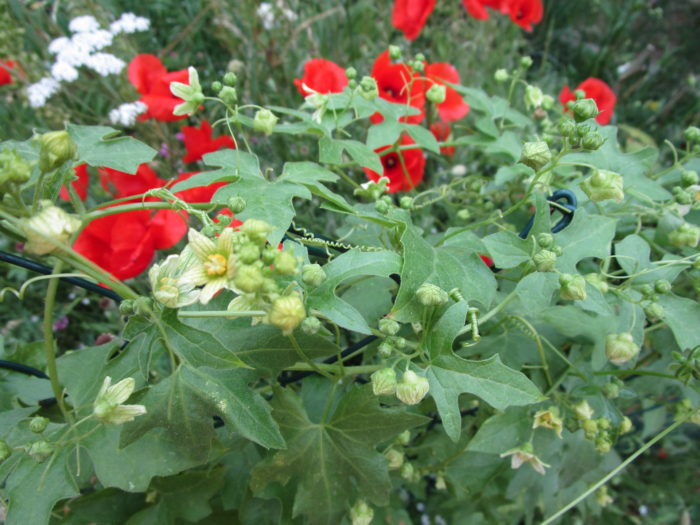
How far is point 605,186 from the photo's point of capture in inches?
25.7

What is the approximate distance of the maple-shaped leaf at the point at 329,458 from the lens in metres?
0.70

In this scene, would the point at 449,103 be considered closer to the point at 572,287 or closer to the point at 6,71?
the point at 572,287

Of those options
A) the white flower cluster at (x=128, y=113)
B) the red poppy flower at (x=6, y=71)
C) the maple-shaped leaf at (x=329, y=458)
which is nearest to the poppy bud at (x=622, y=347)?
the maple-shaped leaf at (x=329, y=458)

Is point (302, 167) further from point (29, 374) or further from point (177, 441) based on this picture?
point (29, 374)

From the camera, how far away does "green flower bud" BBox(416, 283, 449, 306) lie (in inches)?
22.8

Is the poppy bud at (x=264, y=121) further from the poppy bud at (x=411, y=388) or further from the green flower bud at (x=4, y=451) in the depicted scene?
the green flower bud at (x=4, y=451)

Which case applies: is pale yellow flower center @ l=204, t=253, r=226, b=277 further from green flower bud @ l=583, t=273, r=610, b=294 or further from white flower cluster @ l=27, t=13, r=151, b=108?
white flower cluster @ l=27, t=13, r=151, b=108

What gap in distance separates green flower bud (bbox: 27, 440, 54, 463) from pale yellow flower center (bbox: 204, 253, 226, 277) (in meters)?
0.28

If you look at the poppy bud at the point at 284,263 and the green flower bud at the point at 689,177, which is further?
the green flower bud at the point at 689,177

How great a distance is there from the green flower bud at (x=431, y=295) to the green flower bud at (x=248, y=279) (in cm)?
18

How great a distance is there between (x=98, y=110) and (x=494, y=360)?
1.53 m

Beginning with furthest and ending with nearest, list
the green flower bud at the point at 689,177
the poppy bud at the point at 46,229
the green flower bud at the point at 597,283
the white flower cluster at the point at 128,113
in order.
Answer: the white flower cluster at the point at 128,113 < the green flower bud at the point at 689,177 < the green flower bud at the point at 597,283 < the poppy bud at the point at 46,229

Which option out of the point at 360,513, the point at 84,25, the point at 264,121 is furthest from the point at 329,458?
the point at 84,25

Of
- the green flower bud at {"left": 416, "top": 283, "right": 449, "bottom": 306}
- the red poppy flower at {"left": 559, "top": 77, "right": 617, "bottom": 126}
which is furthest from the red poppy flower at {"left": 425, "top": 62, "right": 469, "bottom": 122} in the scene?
the green flower bud at {"left": 416, "top": 283, "right": 449, "bottom": 306}
